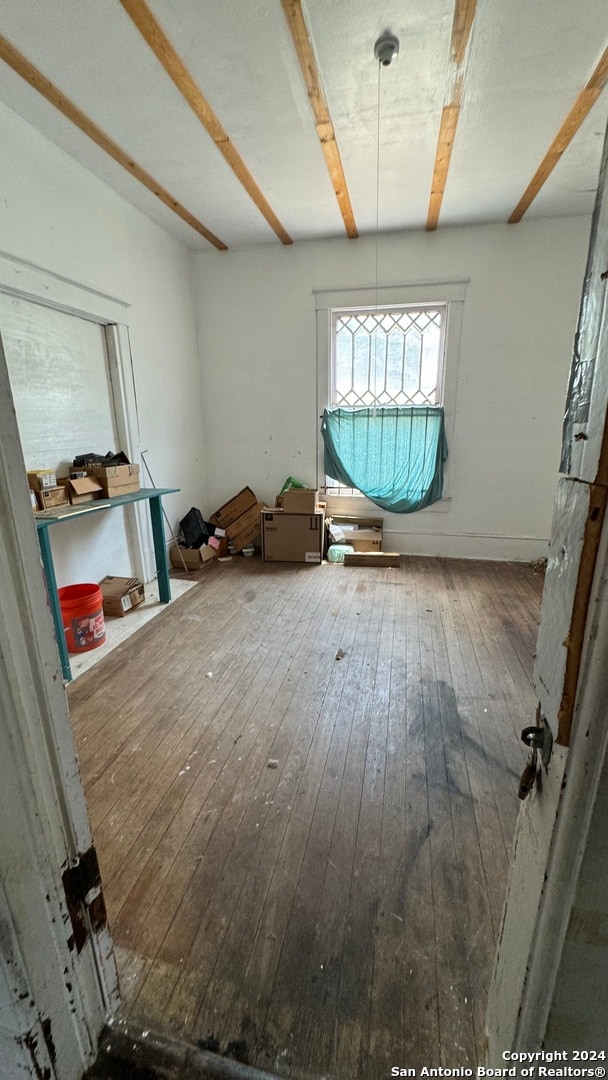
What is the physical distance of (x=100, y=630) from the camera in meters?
2.51

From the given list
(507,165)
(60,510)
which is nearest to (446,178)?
(507,165)

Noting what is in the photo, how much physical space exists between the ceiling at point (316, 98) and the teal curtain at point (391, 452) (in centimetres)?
155

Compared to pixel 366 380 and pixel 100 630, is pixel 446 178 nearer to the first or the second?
pixel 366 380

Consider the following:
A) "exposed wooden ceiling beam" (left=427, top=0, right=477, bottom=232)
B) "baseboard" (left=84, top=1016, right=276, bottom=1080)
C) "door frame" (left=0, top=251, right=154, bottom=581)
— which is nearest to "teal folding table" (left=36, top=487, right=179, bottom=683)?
"door frame" (left=0, top=251, right=154, bottom=581)

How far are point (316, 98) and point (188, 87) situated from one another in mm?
616

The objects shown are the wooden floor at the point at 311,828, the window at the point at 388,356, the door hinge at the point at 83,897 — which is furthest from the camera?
the window at the point at 388,356

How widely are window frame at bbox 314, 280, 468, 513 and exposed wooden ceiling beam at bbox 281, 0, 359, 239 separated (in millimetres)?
673

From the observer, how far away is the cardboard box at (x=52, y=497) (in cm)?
225

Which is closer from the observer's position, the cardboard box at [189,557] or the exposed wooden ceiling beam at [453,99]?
the exposed wooden ceiling beam at [453,99]

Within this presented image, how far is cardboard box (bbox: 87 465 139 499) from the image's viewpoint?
263cm

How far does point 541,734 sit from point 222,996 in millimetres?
1044

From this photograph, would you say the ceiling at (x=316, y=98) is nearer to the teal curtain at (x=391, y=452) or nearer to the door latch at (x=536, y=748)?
the teal curtain at (x=391, y=452)

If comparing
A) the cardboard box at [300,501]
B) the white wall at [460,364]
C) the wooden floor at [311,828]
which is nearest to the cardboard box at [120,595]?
the wooden floor at [311,828]

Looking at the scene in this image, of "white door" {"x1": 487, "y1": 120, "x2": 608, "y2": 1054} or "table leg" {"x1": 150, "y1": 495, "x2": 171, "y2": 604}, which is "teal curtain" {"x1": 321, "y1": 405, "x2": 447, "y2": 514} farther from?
"white door" {"x1": 487, "y1": 120, "x2": 608, "y2": 1054}
